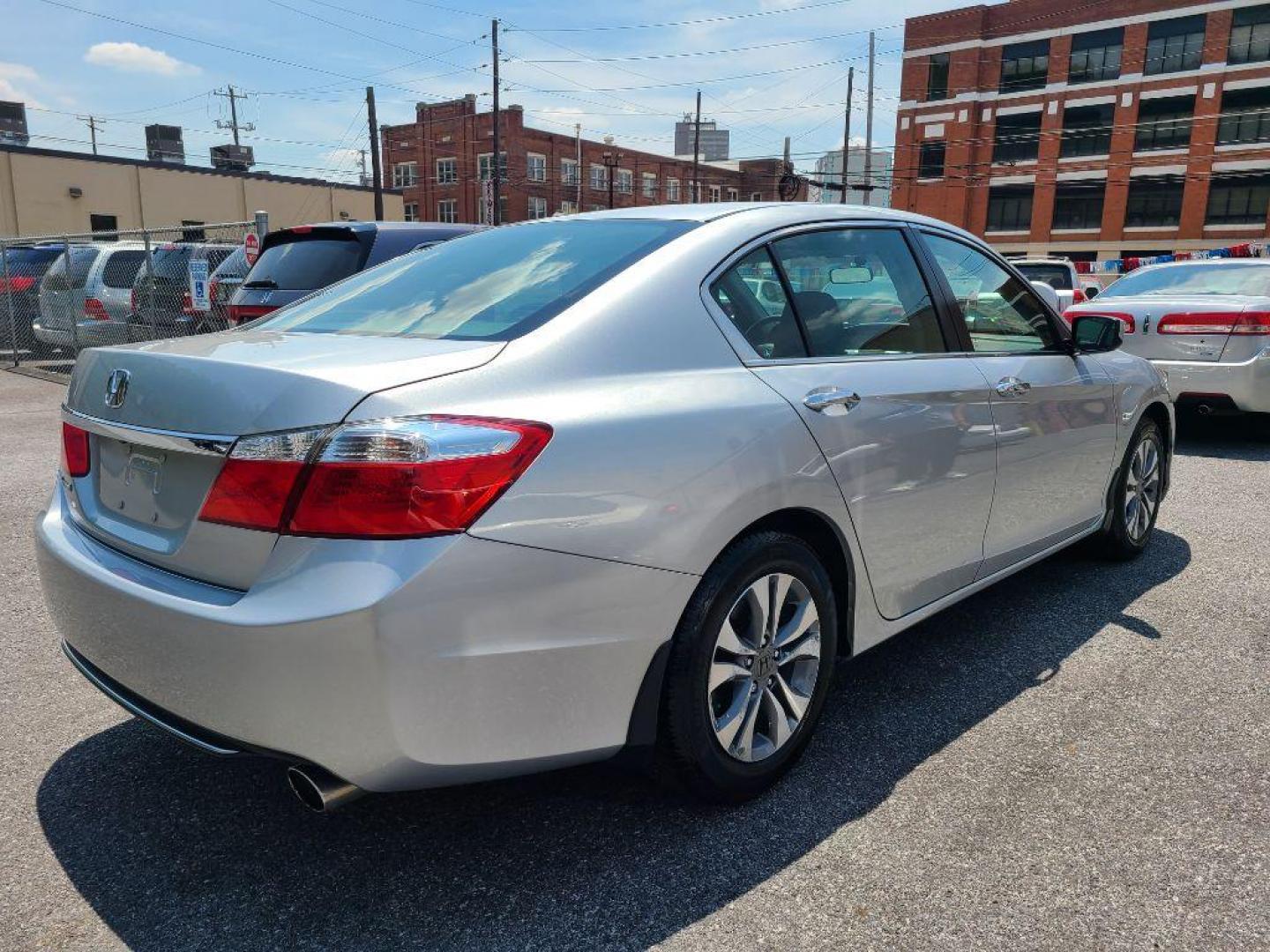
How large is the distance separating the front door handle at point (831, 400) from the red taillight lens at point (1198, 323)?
6.47 meters

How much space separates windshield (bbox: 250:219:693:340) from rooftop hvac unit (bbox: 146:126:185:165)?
179 ft

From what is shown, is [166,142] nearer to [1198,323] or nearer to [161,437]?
[1198,323]

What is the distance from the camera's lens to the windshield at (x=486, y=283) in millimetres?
2418

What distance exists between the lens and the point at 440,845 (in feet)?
7.84

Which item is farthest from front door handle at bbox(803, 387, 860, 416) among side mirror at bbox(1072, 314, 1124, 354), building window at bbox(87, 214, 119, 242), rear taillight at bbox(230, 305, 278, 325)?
building window at bbox(87, 214, 119, 242)

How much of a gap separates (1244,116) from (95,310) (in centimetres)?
5237

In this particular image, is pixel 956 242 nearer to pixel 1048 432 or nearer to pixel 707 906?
pixel 1048 432

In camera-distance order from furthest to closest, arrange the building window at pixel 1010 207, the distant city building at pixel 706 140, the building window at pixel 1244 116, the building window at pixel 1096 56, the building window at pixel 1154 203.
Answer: the distant city building at pixel 706 140 → the building window at pixel 1010 207 → the building window at pixel 1096 56 → the building window at pixel 1154 203 → the building window at pixel 1244 116

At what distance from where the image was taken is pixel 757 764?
253cm

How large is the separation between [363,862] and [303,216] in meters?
44.0

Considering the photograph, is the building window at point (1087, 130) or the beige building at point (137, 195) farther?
the building window at point (1087, 130)

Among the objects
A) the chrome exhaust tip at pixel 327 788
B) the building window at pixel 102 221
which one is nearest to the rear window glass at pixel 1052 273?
the chrome exhaust tip at pixel 327 788

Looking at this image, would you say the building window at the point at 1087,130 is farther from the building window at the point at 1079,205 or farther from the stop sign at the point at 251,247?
the stop sign at the point at 251,247

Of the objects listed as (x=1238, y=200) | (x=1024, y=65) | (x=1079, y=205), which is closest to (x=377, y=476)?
(x=1238, y=200)
